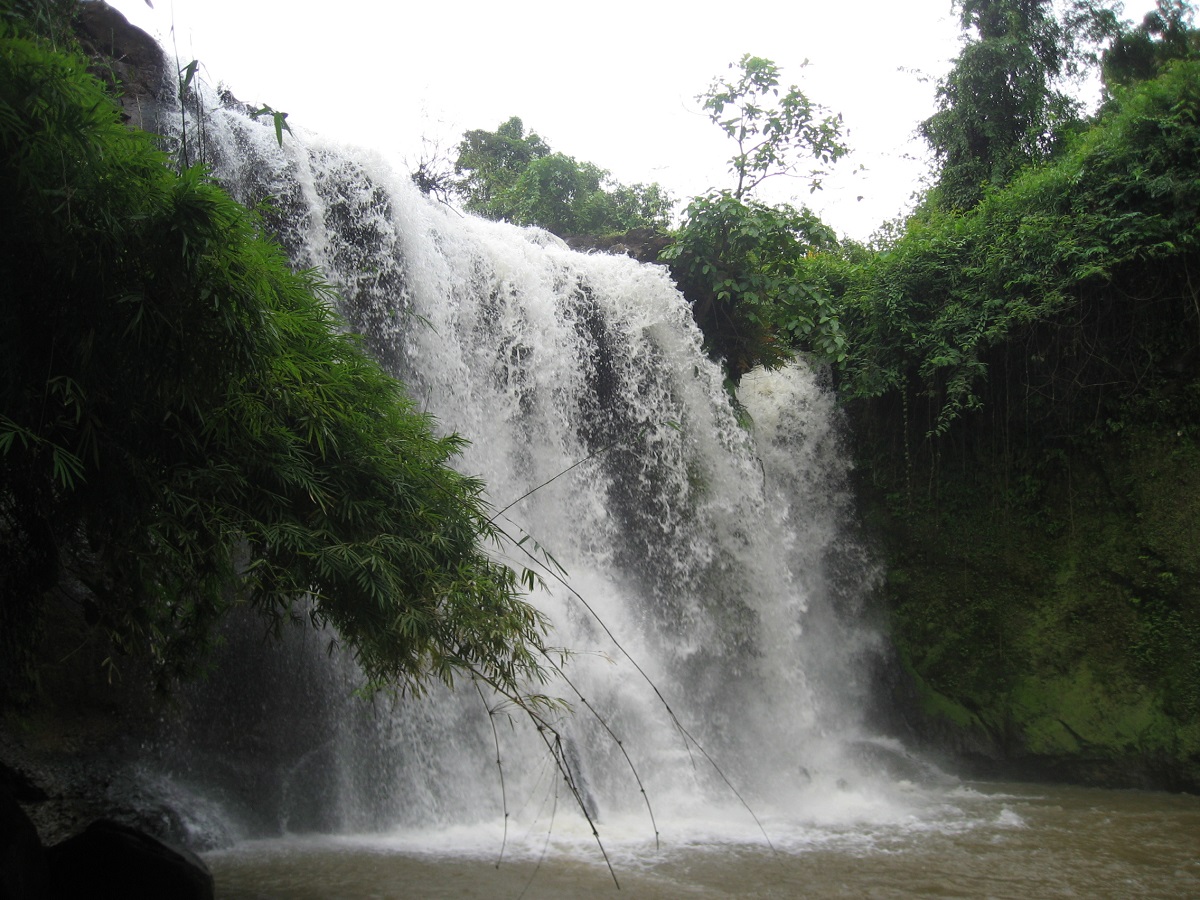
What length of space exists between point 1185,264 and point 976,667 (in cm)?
441

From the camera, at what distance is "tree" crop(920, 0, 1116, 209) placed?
45.6ft

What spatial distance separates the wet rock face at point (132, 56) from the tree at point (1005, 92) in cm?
1133

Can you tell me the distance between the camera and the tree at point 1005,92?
45.6 ft

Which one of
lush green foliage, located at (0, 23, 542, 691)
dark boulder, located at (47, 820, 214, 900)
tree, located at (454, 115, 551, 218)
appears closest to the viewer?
lush green foliage, located at (0, 23, 542, 691)

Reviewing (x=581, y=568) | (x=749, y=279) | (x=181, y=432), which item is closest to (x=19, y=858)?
(x=181, y=432)

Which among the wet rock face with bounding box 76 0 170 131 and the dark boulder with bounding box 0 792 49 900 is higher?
the wet rock face with bounding box 76 0 170 131

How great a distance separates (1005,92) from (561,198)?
7939mm

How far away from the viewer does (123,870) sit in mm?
4094

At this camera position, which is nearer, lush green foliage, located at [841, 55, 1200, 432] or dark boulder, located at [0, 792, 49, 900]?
dark boulder, located at [0, 792, 49, 900]

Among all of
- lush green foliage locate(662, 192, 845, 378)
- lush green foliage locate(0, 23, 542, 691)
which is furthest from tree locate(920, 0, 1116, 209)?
lush green foliage locate(0, 23, 542, 691)

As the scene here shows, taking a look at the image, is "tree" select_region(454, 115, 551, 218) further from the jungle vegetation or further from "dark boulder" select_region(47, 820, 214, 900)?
"dark boulder" select_region(47, 820, 214, 900)

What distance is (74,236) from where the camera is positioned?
300 centimetres

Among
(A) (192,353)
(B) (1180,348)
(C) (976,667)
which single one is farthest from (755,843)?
(B) (1180,348)

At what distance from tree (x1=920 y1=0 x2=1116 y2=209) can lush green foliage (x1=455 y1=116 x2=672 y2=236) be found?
5.17 meters
